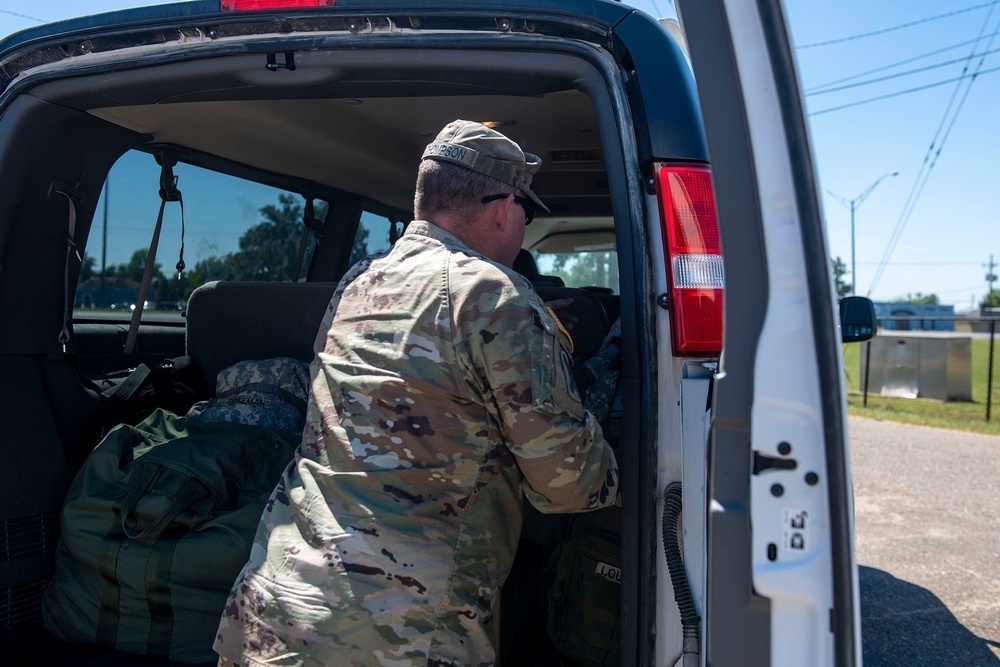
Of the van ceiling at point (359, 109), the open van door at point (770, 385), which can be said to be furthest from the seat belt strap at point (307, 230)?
the open van door at point (770, 385)

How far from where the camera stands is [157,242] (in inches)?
144

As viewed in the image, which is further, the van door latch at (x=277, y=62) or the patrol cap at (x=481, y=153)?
the van door latch at (x=277, y=62)

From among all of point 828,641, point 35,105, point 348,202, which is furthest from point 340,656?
point 348,202

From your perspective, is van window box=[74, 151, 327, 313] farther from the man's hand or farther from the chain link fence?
the chain link fence

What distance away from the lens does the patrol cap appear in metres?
1.82

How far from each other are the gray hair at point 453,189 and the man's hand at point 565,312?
54 cm

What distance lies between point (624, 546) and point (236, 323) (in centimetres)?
196

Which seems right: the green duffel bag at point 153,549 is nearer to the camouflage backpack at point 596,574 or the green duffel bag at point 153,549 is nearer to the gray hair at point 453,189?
the camouflage backpack at point 596,574

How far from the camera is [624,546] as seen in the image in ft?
5.37

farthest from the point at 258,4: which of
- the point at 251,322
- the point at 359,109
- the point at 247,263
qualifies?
the point at 247,263

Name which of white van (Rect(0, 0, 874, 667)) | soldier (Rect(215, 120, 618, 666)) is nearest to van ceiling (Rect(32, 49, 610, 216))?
white van (Rect(0, 0, 874, 667))

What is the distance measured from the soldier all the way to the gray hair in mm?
158

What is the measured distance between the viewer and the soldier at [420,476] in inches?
61.0

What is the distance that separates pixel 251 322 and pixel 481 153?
154 centimetres
